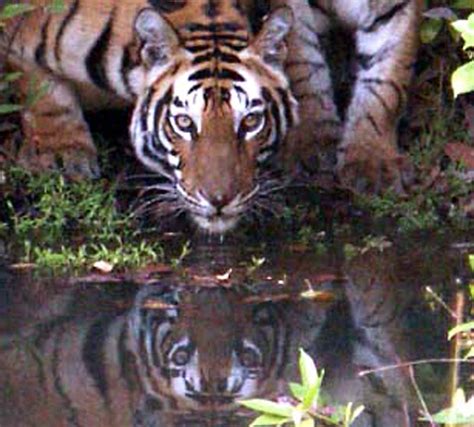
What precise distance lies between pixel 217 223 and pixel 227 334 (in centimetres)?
87

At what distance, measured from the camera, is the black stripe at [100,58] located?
564 centimetres

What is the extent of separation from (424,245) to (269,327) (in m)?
0.89

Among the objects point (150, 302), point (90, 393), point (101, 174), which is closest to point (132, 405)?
point (90, 393)

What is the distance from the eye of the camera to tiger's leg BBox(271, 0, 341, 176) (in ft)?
19.1

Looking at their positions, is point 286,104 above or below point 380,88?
below

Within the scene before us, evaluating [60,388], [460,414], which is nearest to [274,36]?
[60,388]

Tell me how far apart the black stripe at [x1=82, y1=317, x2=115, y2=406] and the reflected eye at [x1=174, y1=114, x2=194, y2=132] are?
982 mm

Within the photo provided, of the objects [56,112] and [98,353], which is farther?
[56,112]

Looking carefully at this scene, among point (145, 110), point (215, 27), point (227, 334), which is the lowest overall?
point (227, 334)

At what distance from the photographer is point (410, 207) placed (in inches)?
214

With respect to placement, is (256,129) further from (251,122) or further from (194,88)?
(194,88)


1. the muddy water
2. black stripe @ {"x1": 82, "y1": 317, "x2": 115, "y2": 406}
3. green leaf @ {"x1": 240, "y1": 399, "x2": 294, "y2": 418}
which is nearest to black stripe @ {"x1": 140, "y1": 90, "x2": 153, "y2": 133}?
the muddy water

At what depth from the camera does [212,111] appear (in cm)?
522

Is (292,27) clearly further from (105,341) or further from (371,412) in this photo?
(371,412)
